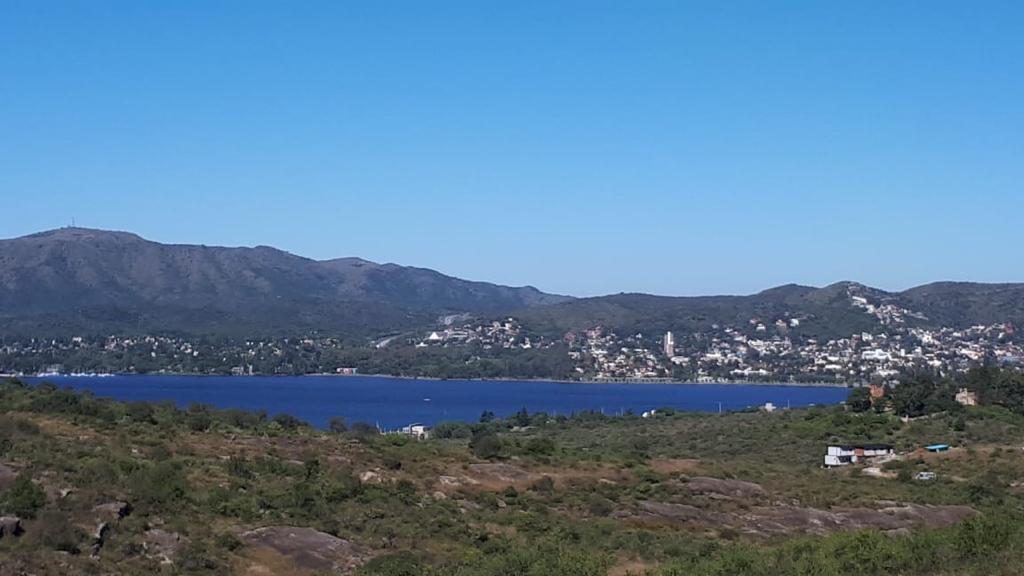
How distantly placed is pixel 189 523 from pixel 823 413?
166 ft

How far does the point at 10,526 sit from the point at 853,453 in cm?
4006

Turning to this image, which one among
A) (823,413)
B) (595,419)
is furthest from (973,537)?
(595,419)

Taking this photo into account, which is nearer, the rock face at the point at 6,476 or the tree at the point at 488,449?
the rock face at the point at 6,476

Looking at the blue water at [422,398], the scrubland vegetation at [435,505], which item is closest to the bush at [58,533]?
the scrubland vegetation at [435,505]

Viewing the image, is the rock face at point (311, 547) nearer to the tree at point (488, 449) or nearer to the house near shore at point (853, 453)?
the tree at point (488, 449)

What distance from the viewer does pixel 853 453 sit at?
2066 inches

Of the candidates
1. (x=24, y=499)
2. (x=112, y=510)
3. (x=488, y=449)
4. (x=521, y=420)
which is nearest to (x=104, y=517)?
(x=112, y=510)

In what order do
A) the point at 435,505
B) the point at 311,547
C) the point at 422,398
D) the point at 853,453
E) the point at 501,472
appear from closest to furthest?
the point at 311,547 < the point at 435,505 < the point at 501,472 < the point at 853,453 < the point at 422,398

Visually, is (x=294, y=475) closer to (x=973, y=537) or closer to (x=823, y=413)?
(x=973, y=537)

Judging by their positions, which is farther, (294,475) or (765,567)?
(294,475)

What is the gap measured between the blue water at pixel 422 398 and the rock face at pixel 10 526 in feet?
288

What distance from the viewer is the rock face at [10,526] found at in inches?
813

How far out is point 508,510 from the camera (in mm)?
30562

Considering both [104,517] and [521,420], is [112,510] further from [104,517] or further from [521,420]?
[521,420]
